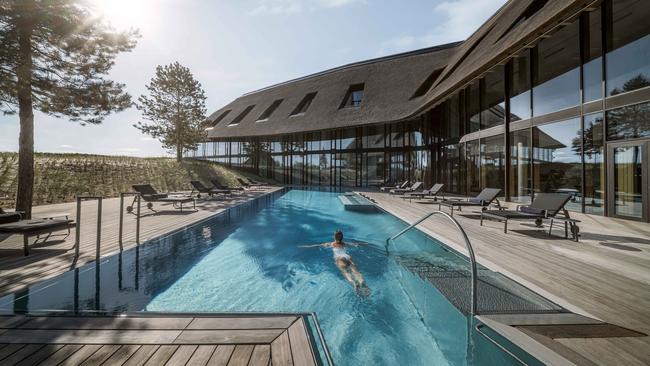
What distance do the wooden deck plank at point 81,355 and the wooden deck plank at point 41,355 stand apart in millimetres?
159

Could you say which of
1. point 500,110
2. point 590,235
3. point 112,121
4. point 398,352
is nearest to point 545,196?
point 590,235

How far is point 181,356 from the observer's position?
1.84 m

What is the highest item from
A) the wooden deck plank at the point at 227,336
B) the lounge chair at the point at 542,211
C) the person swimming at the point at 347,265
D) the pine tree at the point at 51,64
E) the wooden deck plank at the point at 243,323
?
the pine tree at the point at 51,64

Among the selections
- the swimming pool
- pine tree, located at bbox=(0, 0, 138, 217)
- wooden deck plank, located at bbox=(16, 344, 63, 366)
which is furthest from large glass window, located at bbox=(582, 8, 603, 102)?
pine tree, located at bbox=(0, 0, 138, 217)

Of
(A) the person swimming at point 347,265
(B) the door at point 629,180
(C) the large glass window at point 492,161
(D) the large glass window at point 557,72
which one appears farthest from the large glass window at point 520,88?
(A) the person swimming at point 347,265

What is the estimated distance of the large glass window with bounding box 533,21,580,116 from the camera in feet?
25.9

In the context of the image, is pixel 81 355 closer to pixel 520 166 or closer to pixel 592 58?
pixel 592 58

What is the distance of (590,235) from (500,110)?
22.4 feet

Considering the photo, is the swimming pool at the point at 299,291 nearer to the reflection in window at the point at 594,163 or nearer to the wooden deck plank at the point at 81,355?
the wooden deck plank at the point at 81,355

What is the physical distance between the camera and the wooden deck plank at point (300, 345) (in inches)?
71.1

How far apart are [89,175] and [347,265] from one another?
49.1 ft

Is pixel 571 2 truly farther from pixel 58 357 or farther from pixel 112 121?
pixel 112 121

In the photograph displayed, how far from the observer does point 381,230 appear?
759 cm

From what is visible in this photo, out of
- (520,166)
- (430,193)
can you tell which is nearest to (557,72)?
(520,166)
